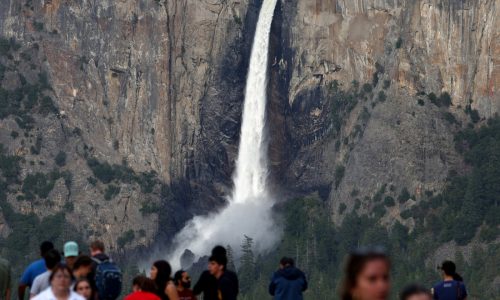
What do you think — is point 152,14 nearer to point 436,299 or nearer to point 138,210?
point 138,210

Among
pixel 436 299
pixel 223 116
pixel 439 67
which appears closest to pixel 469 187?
pixel 439 67

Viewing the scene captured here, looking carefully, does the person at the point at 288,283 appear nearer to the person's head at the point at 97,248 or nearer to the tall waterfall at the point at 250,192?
the person's head at the point at 97,248

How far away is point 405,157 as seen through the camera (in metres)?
134

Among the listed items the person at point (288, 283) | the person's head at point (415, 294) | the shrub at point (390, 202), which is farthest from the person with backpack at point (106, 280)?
the shrub at point (390, 202)

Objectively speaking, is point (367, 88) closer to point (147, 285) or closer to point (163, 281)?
point (163, 281)

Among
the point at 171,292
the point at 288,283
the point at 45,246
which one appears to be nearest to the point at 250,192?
the point at 288,283

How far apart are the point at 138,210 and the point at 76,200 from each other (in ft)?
16.6

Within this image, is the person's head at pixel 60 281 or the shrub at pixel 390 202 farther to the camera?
the shrub at pixel 390 202

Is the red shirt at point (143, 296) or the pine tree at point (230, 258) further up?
the pine tree at point (230, 258)

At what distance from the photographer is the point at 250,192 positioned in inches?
5748

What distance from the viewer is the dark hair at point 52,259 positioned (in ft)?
108

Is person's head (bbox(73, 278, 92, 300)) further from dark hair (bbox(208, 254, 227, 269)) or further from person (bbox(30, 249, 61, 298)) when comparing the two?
dark hair (bbox(208, 254, 227, 269))

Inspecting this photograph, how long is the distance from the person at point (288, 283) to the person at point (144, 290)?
227 inches

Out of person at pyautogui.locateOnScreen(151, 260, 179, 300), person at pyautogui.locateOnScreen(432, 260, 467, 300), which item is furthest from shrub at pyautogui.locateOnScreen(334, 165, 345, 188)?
person at pyautogui.locateOnScreen(151, 260, 179, 300)
